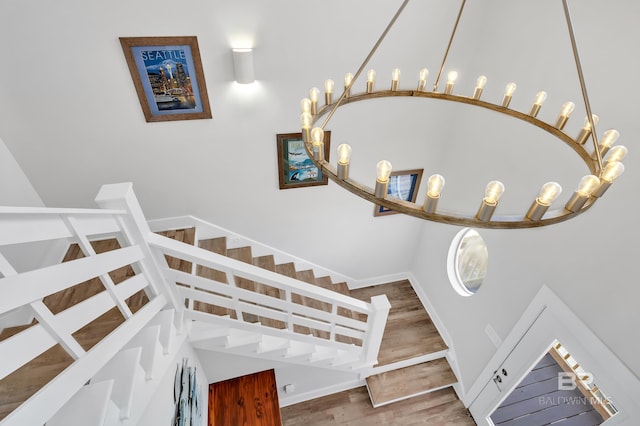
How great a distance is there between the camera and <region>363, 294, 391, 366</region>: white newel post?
243cm

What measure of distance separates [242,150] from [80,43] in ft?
4.16

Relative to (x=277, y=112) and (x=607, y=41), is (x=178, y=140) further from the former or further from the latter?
(x=607, y=41)

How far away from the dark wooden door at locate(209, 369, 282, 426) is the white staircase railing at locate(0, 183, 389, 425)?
465 millimetres

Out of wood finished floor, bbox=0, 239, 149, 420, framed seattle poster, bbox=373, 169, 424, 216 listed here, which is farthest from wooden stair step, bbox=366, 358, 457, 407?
wood finished floor, bbox=0, 239, 149, 420

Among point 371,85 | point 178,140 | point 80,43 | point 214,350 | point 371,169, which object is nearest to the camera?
point 371,85

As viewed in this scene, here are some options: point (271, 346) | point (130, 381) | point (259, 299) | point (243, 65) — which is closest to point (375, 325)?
point (271, 346)

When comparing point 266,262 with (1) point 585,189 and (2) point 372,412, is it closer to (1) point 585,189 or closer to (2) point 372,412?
(2) point 372,412

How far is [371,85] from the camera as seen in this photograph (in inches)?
59.8

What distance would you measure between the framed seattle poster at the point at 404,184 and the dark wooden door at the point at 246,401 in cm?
207

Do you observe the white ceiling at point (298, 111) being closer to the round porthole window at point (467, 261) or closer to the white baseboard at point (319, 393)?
the round porthole window at point (467, 261)

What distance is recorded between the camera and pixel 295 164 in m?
2.90

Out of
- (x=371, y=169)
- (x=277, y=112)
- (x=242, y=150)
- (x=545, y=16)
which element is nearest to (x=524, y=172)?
(x=545, y=16)

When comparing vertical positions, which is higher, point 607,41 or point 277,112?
point 607,41

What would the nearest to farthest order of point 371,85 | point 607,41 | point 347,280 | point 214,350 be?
point 371,85, point 607,41, point 214,350, point 347,280
